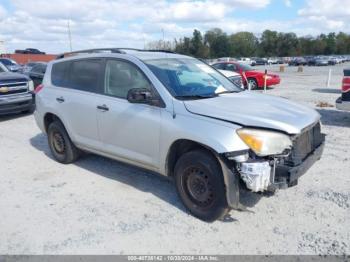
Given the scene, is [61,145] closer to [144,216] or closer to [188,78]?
[144,216]

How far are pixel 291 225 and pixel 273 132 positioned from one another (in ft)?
3.55

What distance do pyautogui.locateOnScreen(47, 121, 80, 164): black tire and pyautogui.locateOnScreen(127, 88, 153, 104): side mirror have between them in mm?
2090

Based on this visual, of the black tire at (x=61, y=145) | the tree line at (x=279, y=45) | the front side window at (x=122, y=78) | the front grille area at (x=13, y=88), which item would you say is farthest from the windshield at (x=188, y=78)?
the tree line at (x=279, y=45)

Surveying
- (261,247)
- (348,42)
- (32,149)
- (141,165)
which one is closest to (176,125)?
(141,165)

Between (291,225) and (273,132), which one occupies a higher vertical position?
(273,132)

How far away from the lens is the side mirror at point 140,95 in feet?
13.8

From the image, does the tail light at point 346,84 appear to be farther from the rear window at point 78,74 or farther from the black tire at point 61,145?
the black tire at point 61,145

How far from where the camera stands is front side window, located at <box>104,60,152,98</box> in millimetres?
4504

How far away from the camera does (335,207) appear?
4152 millimetres

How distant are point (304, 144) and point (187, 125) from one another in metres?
1.37

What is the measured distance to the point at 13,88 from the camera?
10227mm

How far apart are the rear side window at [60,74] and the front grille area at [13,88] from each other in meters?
4.58

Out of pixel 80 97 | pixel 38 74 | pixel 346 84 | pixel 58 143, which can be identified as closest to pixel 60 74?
pixel 80 97

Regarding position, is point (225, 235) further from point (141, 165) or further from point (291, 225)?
point (141, 165)
